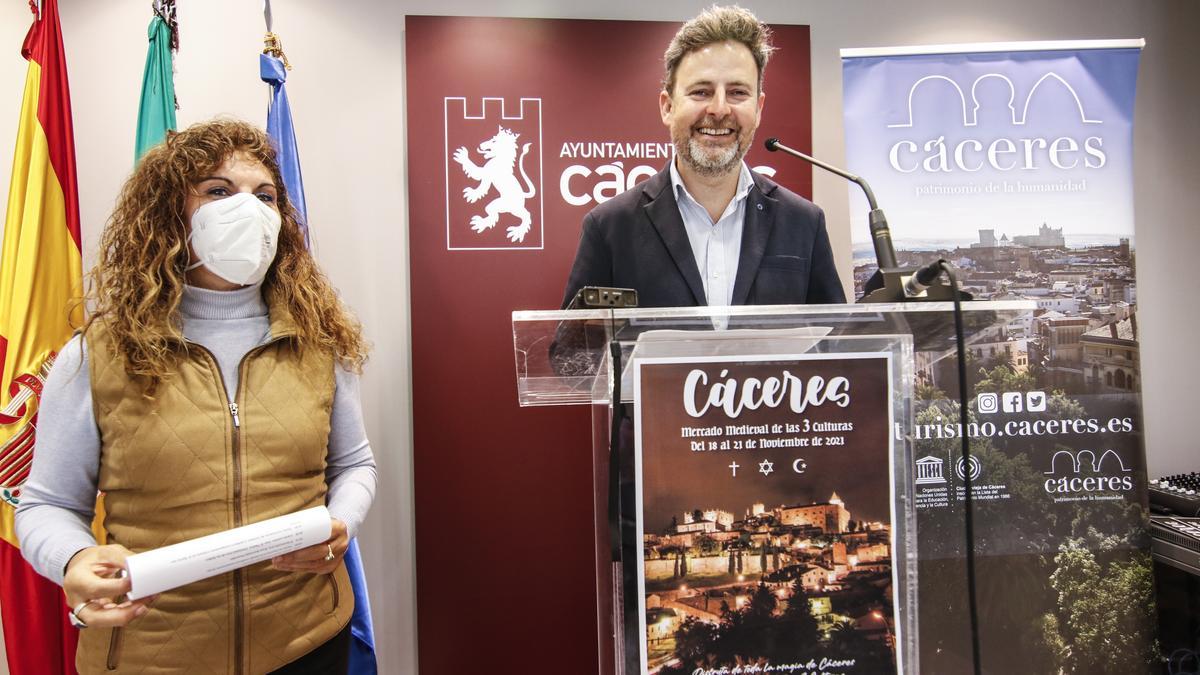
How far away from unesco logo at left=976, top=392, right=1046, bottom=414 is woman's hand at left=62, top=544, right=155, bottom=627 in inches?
97.7

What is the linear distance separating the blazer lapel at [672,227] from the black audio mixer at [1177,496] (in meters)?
2.13

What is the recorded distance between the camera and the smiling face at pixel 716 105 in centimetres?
180

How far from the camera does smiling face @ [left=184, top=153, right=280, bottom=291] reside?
1507 millimetres

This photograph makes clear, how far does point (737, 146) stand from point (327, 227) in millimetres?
1826

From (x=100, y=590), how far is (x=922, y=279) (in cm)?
137

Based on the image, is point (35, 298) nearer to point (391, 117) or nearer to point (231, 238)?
point (231, 238)

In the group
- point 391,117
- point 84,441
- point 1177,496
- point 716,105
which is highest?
point 391,117

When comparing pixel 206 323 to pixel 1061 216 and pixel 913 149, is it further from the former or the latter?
pixel 1061 216

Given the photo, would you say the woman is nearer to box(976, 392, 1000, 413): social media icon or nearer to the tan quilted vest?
the tan quilted vest

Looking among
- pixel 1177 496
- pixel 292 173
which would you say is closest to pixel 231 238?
pixel 292 173

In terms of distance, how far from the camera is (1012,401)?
2414 mm

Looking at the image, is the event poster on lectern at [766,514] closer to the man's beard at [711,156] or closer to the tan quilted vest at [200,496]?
the tan quilted vest at [200,496]

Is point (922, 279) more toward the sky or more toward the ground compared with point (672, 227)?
more toward the ground

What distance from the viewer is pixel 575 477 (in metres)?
2.91
